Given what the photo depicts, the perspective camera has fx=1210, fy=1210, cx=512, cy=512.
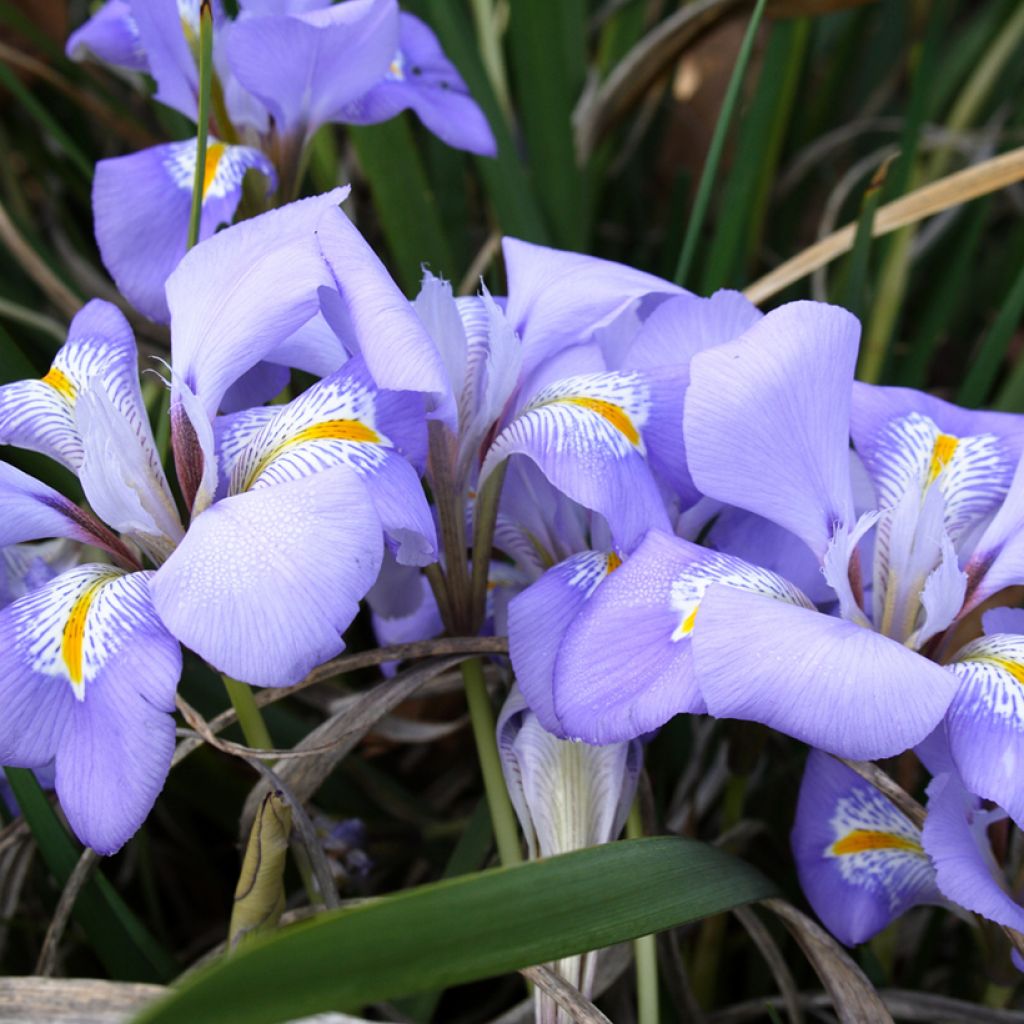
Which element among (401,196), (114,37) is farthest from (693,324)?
(114,37)

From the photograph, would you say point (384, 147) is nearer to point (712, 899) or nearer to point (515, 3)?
point (515, 3)

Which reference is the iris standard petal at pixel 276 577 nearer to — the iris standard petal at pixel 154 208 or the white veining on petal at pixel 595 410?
the white veining on petal at pixel 595 410

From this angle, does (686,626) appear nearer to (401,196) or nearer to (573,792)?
(573,792)

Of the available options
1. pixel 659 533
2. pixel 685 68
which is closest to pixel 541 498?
pixel 659 533

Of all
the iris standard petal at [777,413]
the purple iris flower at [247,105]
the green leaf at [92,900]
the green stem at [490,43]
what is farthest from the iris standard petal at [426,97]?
the green leaf at [92,900]

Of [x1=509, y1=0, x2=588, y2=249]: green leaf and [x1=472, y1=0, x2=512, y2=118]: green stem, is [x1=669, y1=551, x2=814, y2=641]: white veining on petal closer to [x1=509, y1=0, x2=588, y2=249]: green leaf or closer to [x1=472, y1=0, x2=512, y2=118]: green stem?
[x1=509, y1=0, x2=588, y2=249]: green leaf

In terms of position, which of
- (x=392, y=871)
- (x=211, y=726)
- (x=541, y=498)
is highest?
(x=541, y=498)
